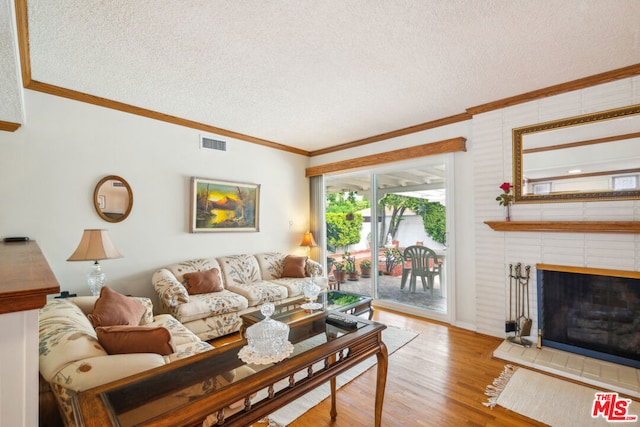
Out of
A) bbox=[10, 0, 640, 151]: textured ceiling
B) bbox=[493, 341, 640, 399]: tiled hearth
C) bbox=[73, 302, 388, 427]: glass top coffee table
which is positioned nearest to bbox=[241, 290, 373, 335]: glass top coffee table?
bbox=[73, 302, 388, 427]: glass top coffee table

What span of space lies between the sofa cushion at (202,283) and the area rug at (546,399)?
9.57ft

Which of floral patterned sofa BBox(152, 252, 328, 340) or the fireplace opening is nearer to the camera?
the fireplace opening

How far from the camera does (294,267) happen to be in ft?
14.5

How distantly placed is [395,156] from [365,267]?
7.34ft

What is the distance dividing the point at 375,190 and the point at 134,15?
140 inches

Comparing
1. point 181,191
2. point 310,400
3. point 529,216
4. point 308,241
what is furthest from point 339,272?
point 310,400

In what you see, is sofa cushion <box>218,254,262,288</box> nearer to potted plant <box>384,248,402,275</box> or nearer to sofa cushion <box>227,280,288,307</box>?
sofa cushion <box>227,280,288,307</box>

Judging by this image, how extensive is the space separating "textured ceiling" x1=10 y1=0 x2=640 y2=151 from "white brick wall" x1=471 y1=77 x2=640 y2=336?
251mm

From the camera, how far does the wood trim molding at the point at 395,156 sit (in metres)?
3.61

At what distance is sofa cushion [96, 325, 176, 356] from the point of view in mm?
1497

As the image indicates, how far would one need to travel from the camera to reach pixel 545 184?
2.99 meters

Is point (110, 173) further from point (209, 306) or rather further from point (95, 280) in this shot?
point (209, 306)

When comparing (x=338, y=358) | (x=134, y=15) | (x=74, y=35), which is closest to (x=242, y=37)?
(x=134, y=15)

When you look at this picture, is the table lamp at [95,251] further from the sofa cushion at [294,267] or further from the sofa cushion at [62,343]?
the sofa cushion at [294,267]
